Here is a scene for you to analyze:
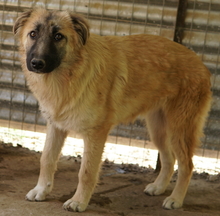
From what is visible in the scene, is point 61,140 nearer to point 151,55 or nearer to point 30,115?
point 151,55

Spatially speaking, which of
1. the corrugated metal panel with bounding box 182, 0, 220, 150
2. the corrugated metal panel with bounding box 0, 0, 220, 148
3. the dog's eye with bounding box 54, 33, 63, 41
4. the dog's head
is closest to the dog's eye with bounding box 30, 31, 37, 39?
the dog's head

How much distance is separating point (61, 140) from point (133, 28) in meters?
2.10

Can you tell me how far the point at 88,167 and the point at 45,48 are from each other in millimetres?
1284

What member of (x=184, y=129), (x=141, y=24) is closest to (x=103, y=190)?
(x=184, y=129)

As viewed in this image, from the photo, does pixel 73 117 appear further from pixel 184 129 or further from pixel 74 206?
pixel 184 129

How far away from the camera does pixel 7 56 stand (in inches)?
218

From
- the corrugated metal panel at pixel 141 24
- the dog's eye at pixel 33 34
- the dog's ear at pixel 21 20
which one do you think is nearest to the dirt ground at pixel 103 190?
the corrugated metal panel at pixel 141 24

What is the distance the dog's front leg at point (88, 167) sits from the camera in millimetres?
3627

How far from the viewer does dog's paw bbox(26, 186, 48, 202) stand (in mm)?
3789

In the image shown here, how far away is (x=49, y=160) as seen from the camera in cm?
393

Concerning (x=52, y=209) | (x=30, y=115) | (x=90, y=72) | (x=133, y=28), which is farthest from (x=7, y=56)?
(x=52, y=209)

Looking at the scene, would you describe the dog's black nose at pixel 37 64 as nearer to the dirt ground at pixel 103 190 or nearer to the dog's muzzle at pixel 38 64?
the dog's muzzle at pixel 38 64

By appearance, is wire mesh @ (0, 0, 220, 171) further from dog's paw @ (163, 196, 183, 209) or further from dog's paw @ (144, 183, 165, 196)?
dog's paw @ (163, 196, 183, 209)

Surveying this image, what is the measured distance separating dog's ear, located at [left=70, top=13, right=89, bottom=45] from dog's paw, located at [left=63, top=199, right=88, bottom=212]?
5.27 feet
